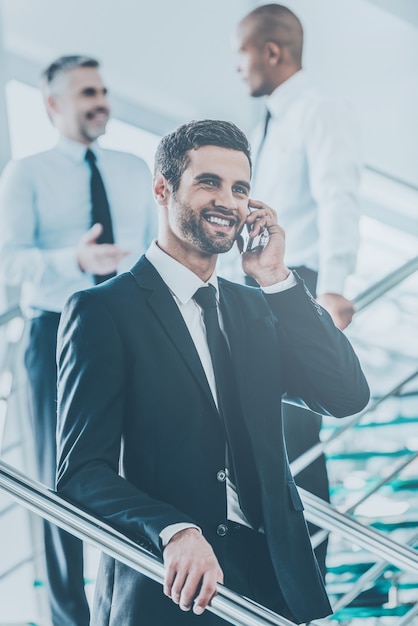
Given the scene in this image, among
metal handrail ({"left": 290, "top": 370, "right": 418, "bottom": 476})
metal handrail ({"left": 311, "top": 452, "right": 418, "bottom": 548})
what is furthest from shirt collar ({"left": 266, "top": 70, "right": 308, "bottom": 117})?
metal handrail ({"left": 311, "top": 452, "right": 418, "bottom": 548})

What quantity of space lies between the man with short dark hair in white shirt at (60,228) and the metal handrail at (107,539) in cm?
55

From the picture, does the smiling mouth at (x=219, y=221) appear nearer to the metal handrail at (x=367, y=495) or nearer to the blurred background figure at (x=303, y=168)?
the blurred background figure at (x=303, y=168)

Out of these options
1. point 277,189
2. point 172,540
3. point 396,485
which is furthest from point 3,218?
point 396,485

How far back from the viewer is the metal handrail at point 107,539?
1.79 metres

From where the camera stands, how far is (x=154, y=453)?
2109 mm

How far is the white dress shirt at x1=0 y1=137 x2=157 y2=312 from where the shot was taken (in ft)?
8.42

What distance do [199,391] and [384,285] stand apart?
2.83 feet

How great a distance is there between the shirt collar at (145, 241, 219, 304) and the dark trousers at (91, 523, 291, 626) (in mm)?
576

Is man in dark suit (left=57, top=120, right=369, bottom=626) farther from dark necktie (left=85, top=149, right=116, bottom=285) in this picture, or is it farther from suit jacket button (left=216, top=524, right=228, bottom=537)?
dark necktie (left=85, top=149, right=116, bottom=285)

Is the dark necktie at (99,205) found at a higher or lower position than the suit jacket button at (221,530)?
higher

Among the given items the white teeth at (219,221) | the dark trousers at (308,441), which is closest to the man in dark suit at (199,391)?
the white teeth at (219,221)

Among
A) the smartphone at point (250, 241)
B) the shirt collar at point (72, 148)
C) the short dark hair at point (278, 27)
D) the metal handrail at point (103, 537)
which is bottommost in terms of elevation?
the metal handrail at point (103, 537)

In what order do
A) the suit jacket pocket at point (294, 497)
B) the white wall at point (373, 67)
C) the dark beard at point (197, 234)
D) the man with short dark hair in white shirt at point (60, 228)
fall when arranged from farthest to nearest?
1. the white wall at point (373, 67)
2. the man with short dark hair in white shirt at point (60, 228)
3. the dark beard at point (197, 234)
4. the suit jacket pocket at point (294, 497)

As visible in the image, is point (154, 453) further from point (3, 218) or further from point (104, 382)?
point (3, 218)
